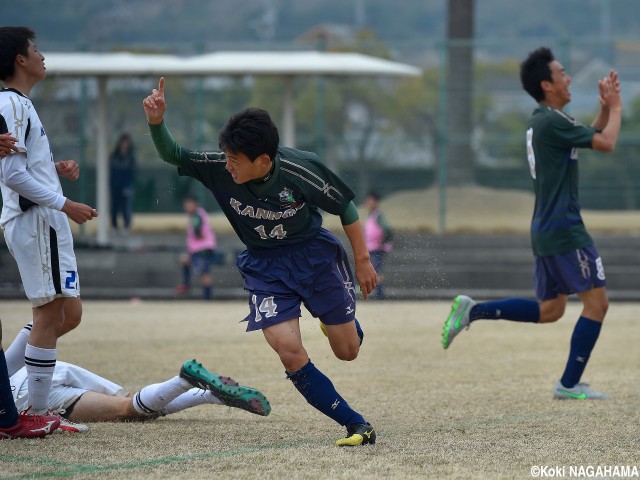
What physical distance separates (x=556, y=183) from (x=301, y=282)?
2466 mm

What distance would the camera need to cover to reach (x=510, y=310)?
305 inches

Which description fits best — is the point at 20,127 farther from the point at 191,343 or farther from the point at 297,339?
the point at 191,343

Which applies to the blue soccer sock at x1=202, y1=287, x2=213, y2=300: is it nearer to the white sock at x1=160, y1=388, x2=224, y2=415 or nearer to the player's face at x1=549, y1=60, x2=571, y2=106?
the player's face at x1=549, y1=60, x2=571, y2=106

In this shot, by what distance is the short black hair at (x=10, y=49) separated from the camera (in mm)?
5922

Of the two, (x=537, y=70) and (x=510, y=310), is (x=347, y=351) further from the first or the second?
(x=537, y=70)

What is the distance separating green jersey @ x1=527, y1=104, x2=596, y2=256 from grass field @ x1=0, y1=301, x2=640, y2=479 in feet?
3.20

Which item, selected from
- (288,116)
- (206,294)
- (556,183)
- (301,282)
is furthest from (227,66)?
(301,282)

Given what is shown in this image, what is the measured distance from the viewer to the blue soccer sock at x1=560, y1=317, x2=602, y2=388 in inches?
285

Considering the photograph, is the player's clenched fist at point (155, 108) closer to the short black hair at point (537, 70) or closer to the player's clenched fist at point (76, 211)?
the player's clenched fist at point (76, 211)

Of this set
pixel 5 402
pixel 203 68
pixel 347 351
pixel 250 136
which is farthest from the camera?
pixel 203 68

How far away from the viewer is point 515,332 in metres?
11.5

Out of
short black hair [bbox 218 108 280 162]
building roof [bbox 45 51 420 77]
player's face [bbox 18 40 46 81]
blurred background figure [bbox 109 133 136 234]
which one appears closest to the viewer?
short black hair [bbox 218 108 280 162]

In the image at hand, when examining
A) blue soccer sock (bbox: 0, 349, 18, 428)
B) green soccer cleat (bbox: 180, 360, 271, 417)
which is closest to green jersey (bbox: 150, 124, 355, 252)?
green soccer cleat (bbox: 180, 360, 271, 417)

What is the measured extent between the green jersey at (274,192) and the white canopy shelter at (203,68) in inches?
489
